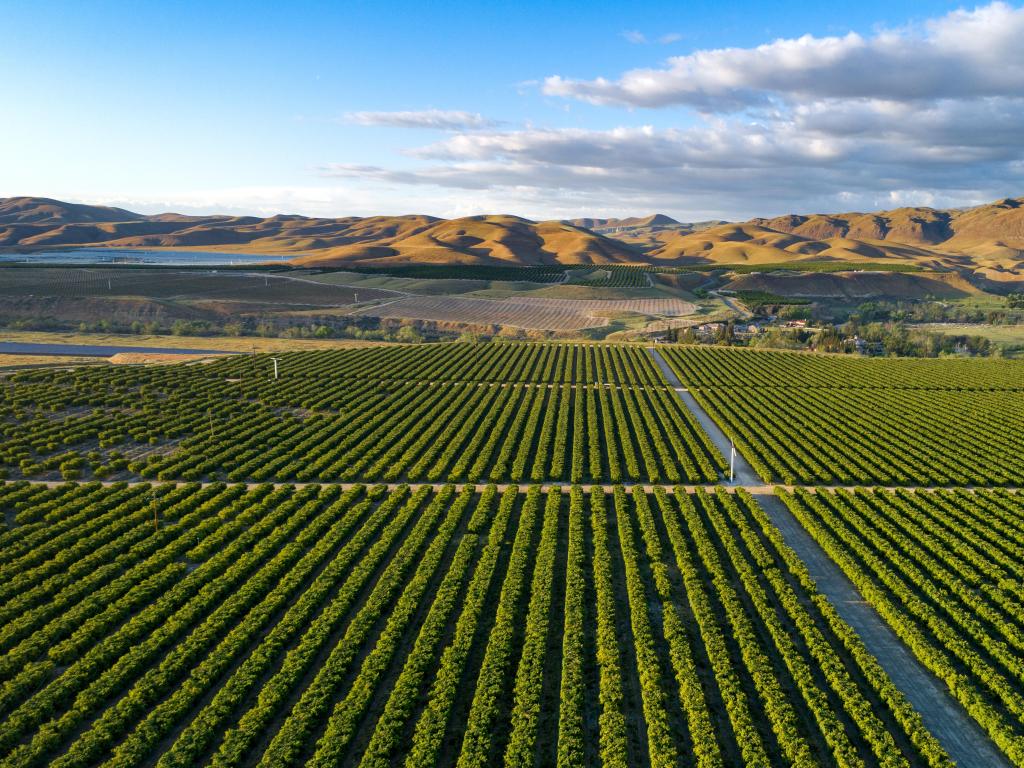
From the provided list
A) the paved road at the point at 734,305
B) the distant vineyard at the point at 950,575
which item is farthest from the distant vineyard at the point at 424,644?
the paved road at the point at 734,305

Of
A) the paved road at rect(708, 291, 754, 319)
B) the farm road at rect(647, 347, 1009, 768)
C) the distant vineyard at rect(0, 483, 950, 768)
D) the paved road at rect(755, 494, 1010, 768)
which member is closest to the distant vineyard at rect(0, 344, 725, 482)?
the distant vineyard at rect(0, 483, 950, 768)

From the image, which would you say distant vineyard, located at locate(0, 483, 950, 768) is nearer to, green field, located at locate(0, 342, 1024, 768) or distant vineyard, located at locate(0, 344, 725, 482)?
green field, located at locate(0, 342, 1024, 768)

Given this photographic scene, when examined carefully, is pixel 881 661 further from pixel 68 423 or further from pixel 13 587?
pixel 68 423

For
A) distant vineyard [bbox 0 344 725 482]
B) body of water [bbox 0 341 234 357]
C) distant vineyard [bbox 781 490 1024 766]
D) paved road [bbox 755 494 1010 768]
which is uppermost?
body of water [bbox 0 341 234 357]

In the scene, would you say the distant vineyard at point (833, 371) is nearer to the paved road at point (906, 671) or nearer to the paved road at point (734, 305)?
the paved road at point (906, 671)

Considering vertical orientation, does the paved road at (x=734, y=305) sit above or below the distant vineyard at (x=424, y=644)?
above

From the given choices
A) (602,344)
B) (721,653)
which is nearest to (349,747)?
(721,653)
